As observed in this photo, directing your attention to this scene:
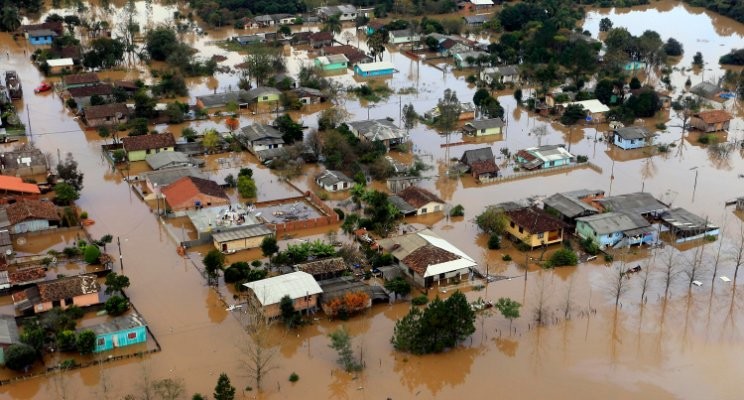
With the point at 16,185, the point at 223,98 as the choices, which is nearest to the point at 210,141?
the point at 223,98

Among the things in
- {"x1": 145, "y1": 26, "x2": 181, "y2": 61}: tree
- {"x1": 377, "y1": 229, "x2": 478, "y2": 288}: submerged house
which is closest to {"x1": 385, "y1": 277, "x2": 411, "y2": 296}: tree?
{"x1": 377, "y1": 229, "x2": 478, "y2": 288}: submerged house

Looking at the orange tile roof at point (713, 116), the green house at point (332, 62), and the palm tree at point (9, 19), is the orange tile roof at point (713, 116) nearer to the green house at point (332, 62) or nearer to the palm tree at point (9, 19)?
the green house at point (332, 62)

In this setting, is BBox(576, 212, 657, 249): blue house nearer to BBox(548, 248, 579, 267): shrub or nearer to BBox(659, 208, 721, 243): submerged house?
BBox(659, 208, 721, 243): submerged house

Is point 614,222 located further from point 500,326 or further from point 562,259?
point 500,326

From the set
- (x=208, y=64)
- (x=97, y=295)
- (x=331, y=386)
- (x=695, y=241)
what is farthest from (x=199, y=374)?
(x=208, y=64)

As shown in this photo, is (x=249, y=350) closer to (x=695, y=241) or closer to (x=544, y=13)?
(x=695, y=241)

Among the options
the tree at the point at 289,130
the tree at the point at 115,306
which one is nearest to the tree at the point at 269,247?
the tree at the point at 115,306

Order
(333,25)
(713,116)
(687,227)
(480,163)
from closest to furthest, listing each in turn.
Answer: (687,227)
(480,163)
(713,116)
(333,25)
